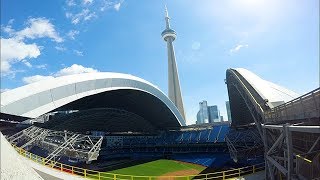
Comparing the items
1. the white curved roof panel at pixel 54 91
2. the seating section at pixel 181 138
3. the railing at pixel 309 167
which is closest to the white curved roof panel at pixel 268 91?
the railing at pixel 309 167

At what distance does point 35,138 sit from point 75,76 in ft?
26.2

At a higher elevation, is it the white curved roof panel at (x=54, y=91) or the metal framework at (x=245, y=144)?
the white curved roof panel at (x=54, y=91)

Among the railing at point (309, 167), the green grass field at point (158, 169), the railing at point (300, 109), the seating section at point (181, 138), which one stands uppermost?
the railing at point (300, 109)

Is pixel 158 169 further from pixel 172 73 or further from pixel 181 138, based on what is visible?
pixel 172 73

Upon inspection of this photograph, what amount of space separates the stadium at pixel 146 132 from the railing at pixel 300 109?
6cm

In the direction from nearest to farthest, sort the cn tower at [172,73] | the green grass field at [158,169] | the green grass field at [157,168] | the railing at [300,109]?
the railing at [300,109], the green grass field at [158,169], the green grass field at [157,168], the cn tower at [172,73]

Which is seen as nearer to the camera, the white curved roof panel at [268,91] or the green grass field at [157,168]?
the white curved roof panel at [268,91]

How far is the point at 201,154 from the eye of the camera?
196 ft

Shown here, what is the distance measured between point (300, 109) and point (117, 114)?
4913 cm

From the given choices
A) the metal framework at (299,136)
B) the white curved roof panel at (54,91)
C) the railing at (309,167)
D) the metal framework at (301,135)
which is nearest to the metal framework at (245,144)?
the metal framework at (299,136)

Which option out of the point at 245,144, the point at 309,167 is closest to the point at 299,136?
the point at 309,167

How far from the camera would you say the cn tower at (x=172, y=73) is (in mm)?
138750

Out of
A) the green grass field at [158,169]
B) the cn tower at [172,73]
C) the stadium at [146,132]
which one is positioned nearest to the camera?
the stadium at [146,132]

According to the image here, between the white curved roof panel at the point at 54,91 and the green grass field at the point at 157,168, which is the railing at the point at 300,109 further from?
the green grass field at the point at 157,168
